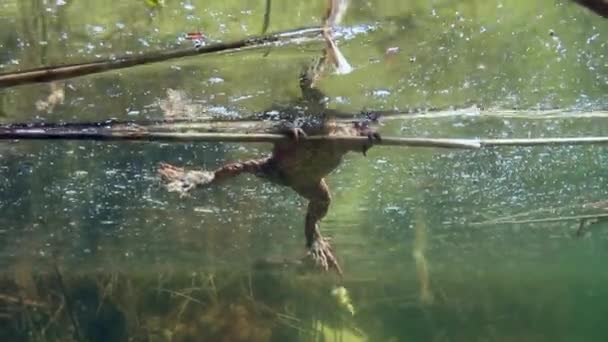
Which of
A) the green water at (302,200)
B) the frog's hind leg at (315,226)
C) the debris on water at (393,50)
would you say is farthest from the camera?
the frog's hind leg at (315,226)

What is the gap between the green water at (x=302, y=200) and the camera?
6.48m

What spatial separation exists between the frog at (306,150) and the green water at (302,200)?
0.23 meters

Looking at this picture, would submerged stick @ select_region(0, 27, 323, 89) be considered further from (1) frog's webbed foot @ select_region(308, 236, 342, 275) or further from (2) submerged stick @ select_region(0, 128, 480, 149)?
(1) frog's webbed foot @ select_region(308, 236, 342, 275)

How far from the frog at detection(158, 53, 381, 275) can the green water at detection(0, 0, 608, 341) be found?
8.9 inches

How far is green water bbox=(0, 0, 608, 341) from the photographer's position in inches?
255

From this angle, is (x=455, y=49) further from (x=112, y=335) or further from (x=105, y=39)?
(x=112, y=335)

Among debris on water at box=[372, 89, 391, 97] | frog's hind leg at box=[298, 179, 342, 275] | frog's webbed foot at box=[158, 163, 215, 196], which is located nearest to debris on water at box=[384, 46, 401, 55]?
debris on water at box=[372, 89, 391, 97]

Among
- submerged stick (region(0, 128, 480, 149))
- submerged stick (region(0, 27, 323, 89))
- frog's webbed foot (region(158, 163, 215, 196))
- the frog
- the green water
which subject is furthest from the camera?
frog's webbed foot (region(158, 163, 215, 196))

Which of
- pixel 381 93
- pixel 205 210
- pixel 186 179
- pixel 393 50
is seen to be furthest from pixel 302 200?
pixel 393 50

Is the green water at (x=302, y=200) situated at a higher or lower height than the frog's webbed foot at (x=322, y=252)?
higher

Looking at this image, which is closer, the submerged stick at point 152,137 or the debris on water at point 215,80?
the submerged stick at point 152,137

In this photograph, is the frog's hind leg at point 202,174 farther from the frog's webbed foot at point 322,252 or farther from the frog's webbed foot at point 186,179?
the frog's webbed foot at point 322,252

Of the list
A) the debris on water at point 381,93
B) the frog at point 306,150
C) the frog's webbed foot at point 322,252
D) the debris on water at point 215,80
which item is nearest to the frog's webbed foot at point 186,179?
the frog at point 306,150

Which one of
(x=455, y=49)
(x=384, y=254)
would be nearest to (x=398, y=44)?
(x=455, y=49)
